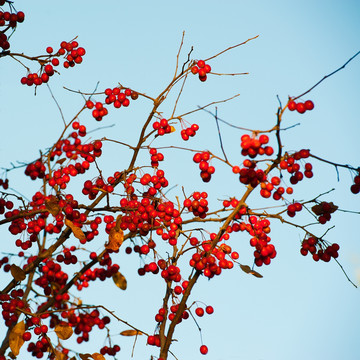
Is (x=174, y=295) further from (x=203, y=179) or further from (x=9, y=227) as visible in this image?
(x=9, y=227)

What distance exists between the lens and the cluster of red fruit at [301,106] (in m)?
2.47

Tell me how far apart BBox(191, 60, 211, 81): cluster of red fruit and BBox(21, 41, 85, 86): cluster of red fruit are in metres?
0.94

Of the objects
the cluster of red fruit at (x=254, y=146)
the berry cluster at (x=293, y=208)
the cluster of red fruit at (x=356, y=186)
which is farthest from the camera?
the berry cluster at (x=293, y=208)

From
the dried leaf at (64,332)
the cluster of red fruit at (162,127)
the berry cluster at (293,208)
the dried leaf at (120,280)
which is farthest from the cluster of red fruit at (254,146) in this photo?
the dried leaf at (120,280)

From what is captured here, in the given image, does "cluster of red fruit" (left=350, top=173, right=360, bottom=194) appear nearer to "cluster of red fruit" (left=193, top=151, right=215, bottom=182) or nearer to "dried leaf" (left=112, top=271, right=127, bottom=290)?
"cluster of red fruit" (left=193, top=151, right=215, bottom=182)

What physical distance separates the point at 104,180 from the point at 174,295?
90cm

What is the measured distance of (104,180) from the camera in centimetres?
358

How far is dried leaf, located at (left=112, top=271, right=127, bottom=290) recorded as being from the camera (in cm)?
406

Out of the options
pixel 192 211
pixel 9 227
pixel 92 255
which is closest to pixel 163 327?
pixel 192 211

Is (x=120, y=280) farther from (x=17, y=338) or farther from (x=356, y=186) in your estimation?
(x=356, y=186)

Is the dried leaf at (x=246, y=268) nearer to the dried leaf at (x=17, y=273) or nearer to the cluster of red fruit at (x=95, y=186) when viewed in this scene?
the cluster of red fruit at (x=95, y=186)

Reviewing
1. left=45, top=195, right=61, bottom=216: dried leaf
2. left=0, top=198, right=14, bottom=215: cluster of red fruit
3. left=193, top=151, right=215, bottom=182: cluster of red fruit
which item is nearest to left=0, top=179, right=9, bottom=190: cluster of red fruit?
left=0, top=198, right=14, bottom=215: cluster of red fruit

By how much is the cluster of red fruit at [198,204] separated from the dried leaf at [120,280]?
4.13 ft

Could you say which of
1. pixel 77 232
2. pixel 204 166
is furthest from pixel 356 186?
pixel 77 232
